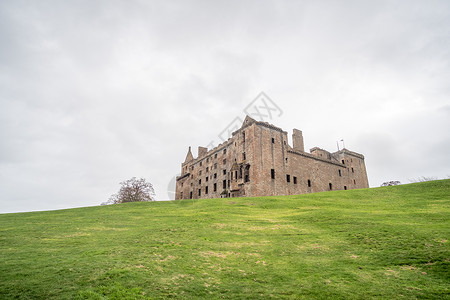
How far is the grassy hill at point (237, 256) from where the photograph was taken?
324 inches

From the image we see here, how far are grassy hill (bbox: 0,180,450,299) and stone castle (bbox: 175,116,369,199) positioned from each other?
77.4 ft

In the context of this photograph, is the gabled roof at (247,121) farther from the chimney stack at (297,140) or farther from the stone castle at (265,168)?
the chimney stack at (297,140)

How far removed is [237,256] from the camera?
11383 millimetres

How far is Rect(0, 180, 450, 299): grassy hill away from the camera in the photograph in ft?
27.0

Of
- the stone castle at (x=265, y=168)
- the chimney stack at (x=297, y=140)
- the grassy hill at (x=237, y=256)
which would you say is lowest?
the grassy hill at (x=237, y=256)

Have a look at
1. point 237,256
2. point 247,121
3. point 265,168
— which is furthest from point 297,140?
point 237,256

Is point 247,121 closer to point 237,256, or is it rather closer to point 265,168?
point 265,168

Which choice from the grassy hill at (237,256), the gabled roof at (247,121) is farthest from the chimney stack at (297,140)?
the grassy hill at (237,256)

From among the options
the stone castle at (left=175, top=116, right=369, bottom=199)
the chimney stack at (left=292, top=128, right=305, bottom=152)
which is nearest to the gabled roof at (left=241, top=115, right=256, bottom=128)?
the stone castle at (left=175, top=116, right=369, bottom=199)

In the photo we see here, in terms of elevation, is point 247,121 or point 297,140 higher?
point 247,121

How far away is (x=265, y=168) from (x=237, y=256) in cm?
3276

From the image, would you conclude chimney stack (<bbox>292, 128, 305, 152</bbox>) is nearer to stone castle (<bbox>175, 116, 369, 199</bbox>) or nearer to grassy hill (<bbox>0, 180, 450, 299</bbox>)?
stone castle (<bbox>175, 116, 369, 199</bbox>)

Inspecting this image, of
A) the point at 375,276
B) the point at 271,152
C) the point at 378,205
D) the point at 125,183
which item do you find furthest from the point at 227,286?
the point at 125,183

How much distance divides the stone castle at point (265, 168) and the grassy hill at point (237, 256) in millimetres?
23603
